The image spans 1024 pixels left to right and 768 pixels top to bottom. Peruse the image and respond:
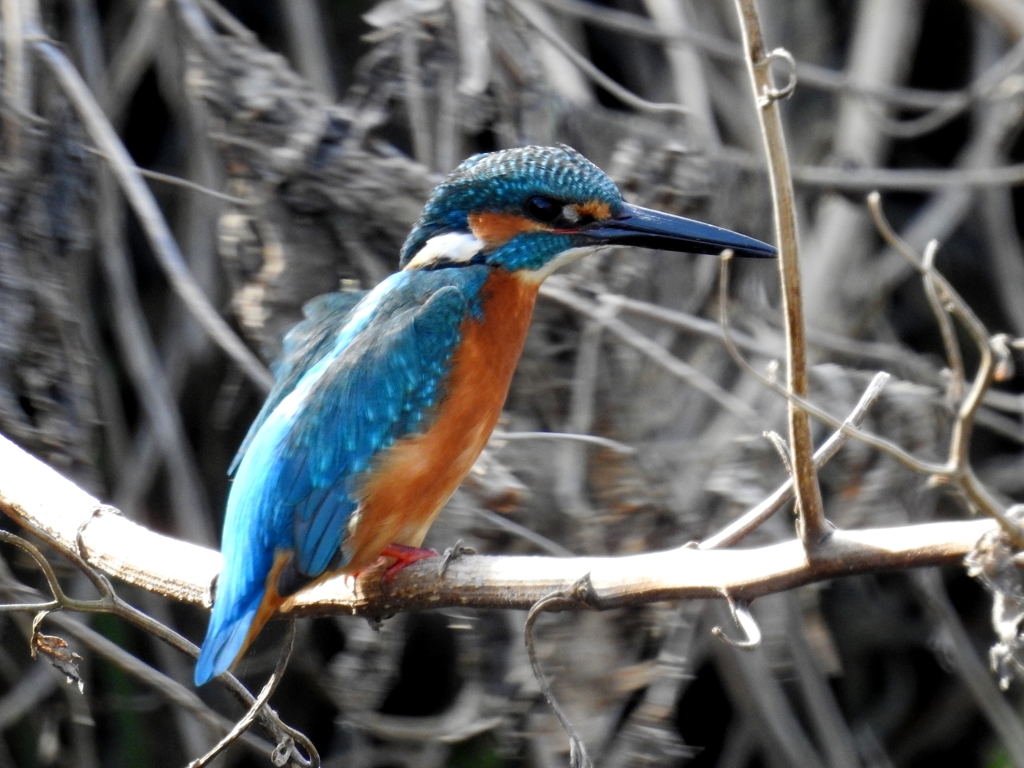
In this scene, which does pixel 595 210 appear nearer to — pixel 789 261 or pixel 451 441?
pixel 451 441

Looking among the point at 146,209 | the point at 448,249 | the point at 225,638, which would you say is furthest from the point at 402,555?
the point at 146,209

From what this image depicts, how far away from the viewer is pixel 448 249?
1.96 metres

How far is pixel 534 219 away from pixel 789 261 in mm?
908

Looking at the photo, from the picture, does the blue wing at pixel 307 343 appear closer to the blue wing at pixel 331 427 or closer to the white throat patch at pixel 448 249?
the blue wing at pixel 331 427

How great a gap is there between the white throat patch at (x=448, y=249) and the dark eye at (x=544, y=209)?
98 millimetres

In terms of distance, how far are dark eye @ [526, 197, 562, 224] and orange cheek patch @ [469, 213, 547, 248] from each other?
12 mm

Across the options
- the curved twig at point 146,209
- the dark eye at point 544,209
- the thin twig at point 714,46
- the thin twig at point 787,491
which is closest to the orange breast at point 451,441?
the dark eye at point 544,209

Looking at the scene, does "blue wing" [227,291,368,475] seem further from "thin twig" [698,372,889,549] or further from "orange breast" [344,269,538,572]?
"thin twig" [698,372,889,549]

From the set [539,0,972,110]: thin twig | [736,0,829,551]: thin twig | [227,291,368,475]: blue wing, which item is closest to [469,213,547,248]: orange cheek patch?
[227,291,368,475]: blue wing

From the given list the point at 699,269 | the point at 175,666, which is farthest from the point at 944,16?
the point at 175,666

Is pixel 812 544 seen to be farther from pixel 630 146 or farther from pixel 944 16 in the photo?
pixel 944 16

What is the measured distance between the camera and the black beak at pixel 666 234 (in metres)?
1.85

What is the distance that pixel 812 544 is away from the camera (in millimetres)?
1147

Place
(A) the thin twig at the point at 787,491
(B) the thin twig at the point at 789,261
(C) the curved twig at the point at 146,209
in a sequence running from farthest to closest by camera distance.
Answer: (C) the curved twig at the point at 146,209, (A) the thin twig at the point at 787,491, (B) the thin twig at the point at 789,261
